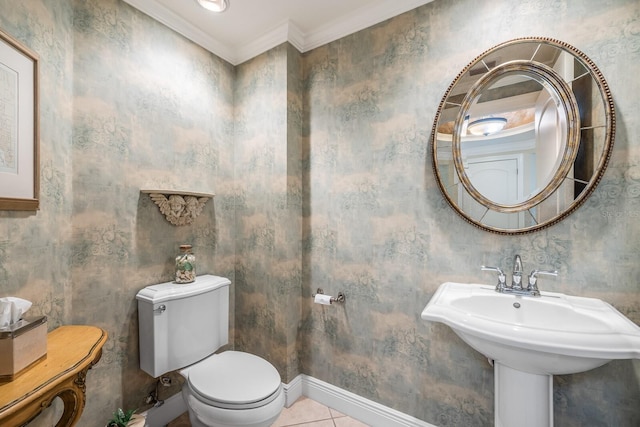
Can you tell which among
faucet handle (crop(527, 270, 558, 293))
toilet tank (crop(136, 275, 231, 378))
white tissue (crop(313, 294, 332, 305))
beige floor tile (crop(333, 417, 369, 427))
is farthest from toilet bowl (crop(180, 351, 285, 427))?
faucet handle (crop(527, 270, 558, 293))

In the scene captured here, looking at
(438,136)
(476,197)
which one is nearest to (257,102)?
(438,136)

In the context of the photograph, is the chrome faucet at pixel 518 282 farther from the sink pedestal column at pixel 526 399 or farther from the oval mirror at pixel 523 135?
the sink pedestal column at pixel 526 399

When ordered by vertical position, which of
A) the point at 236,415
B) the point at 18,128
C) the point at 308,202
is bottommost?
the point at 236,415

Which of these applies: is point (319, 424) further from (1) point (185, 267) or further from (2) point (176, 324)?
(1) point (185, 267)

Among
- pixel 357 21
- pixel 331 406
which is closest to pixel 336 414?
pixel 331 406

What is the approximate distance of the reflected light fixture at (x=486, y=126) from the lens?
135 centimetres

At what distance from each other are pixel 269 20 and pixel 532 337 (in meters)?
2.10

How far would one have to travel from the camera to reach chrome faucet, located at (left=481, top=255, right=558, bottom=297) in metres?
1.22

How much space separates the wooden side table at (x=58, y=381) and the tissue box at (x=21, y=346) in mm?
24

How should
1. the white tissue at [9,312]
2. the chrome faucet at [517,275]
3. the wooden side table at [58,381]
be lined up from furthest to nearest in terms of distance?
the chrome faucet at [517,275] → the white tissue at [9,312] → the wooden side table at [58,381]

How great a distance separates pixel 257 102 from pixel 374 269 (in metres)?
1.40

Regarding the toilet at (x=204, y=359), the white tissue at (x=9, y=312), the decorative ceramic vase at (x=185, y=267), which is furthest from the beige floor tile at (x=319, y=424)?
the white tissue at (x=9, y=312)

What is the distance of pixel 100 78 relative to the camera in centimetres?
142

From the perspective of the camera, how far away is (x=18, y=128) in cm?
105
